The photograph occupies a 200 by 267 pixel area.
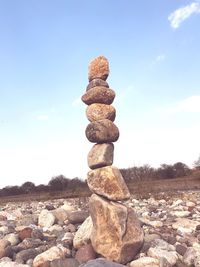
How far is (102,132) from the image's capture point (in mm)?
8281

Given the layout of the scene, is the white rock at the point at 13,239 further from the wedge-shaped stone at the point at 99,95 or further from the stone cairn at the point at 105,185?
the wedge-shaped stone at the point at 99,95

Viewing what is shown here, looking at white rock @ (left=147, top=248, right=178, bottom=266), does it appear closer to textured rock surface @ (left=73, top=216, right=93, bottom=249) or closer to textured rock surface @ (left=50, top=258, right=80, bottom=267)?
textured rock surface @ (left=73, top=216, right=93, bottom=249)

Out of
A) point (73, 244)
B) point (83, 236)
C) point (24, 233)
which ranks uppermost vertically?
point (24, 233)

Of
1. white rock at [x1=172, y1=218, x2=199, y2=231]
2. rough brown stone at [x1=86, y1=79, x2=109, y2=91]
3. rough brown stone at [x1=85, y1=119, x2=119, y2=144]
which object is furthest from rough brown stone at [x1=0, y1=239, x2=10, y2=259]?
white rock at [x1=172, y1=218, x2=199, y2=231]

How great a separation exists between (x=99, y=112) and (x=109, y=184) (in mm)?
1277

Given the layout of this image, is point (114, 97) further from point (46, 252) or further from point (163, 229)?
point (163, 229)

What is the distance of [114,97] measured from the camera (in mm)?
8672

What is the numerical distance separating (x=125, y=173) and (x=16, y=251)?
87.8 ft

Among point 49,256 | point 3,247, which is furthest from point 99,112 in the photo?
point 3,247

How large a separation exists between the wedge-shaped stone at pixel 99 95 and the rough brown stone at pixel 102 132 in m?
0.40

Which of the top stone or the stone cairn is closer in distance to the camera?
the stone cairn

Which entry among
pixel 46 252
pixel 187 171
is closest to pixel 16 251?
pixel 46 252

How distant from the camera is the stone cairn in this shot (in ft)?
26.2

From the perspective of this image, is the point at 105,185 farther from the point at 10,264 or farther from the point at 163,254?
the point at 10,264
